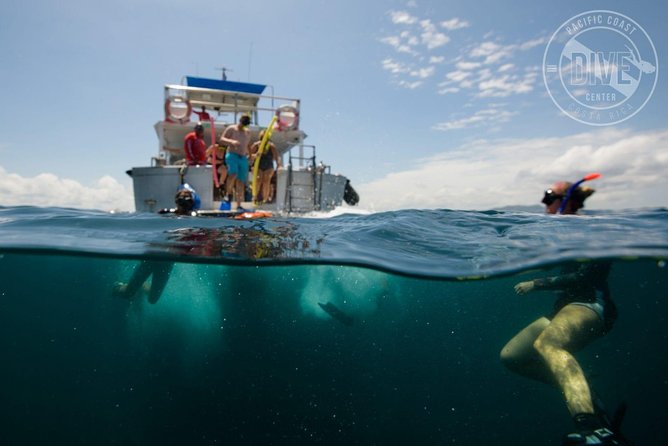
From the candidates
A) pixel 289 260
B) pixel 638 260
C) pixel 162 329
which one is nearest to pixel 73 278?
pixel 162 329

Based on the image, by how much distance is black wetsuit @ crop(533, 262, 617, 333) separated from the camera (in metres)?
5.59

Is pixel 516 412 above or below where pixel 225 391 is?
below

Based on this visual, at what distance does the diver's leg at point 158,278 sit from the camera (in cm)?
787

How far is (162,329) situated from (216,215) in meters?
5.53

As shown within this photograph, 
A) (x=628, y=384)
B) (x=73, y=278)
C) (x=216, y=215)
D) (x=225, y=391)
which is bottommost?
(x=628, y=384)

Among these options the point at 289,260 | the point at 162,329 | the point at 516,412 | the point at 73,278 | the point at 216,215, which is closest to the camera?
the point at 289,260

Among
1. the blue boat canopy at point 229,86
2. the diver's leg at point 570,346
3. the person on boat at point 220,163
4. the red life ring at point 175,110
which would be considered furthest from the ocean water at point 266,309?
the blue boat canopy at point 229,86

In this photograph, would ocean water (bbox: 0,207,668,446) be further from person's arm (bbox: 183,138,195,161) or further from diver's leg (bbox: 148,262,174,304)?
person's arm (bbox: 183,138,195,161)

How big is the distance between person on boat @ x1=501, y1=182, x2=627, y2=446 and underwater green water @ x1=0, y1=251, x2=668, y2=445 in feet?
1.92

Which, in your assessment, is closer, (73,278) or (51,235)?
(51,235)

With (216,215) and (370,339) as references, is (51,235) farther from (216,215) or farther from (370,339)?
(370,339)

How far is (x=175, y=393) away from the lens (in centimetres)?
1173

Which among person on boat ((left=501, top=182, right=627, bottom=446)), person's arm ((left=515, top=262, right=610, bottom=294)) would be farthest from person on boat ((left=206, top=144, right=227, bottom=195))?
person's arm ((left=515, top=262, right=610, bottom=294))

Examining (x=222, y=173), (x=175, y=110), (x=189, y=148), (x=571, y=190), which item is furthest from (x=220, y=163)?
(x=571, y=190)
